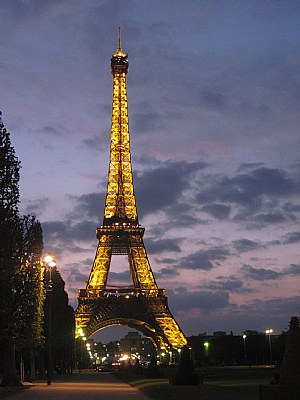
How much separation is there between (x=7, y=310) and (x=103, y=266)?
81696mm

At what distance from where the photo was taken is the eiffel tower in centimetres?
12412

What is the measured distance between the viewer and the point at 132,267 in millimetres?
132125

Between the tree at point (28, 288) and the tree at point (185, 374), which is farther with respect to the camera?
the tree at point (28, 288)

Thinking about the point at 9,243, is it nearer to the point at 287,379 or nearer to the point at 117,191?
the point at 287,379

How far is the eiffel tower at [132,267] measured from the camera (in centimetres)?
12412

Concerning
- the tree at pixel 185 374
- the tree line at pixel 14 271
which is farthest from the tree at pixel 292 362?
the tree line at pixel 14 271

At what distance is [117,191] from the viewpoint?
5123 inches

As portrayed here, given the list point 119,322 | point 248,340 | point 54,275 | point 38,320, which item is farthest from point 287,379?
point 248,340

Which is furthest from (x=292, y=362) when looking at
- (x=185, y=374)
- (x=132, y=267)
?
(x=132, y=267)

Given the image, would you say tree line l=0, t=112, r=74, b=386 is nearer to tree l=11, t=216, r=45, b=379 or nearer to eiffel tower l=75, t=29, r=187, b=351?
tree l=11, t=216, r=45, b=379

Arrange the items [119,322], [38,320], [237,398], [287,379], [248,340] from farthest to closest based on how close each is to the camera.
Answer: [248,340], [119,322], [38,320], [237,398], [287,379]

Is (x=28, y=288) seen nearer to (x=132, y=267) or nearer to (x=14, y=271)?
(x=14, y=271)

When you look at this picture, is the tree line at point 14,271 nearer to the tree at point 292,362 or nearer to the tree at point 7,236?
the tree at point 7,236

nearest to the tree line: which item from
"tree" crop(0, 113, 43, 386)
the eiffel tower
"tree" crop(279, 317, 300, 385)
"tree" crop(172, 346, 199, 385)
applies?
"tree" crop(0, 113, 43, 386)
